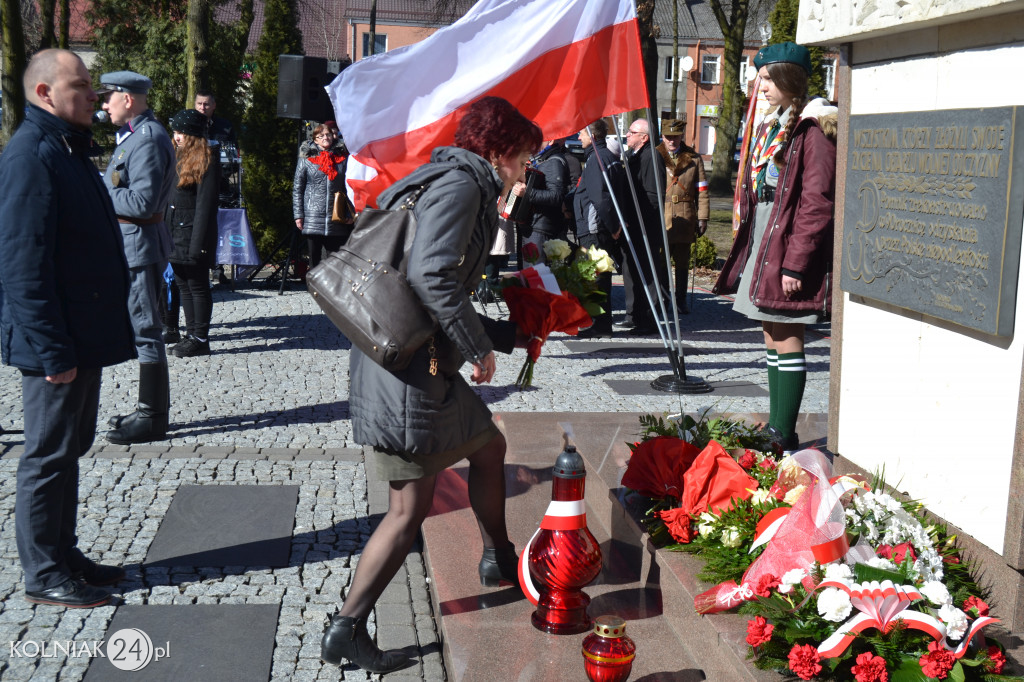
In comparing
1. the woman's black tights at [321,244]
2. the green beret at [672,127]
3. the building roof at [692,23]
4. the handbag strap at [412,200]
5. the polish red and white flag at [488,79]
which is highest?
the building roof at [692,23]

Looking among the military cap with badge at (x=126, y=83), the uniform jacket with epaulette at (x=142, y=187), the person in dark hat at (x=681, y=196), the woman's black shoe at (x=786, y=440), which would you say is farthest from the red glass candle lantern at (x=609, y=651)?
the person in dark hat at (x=681, y=196)

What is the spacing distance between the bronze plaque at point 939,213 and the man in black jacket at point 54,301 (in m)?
2.80

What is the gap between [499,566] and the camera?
3809 mm

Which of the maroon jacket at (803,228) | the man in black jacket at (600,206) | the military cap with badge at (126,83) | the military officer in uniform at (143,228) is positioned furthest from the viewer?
the man in black jacket at (600,206)

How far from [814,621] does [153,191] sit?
4673 mm

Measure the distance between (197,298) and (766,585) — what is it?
661 centimetres

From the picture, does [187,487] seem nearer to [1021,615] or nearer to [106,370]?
[106,370]

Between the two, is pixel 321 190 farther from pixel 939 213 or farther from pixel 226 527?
pixel 939 213

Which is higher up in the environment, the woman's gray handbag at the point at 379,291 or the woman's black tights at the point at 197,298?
the woman's gray handbag at the point at 379,291

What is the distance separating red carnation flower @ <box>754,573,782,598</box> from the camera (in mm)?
2906

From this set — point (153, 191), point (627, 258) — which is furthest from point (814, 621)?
point (627, 258)

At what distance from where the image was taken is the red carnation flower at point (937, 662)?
8.41 ft

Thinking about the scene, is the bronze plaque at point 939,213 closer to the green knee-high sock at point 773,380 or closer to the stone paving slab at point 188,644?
the green knee-high sock at point 773,380

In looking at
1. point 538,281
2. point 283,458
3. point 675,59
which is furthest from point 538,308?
point 675,59
